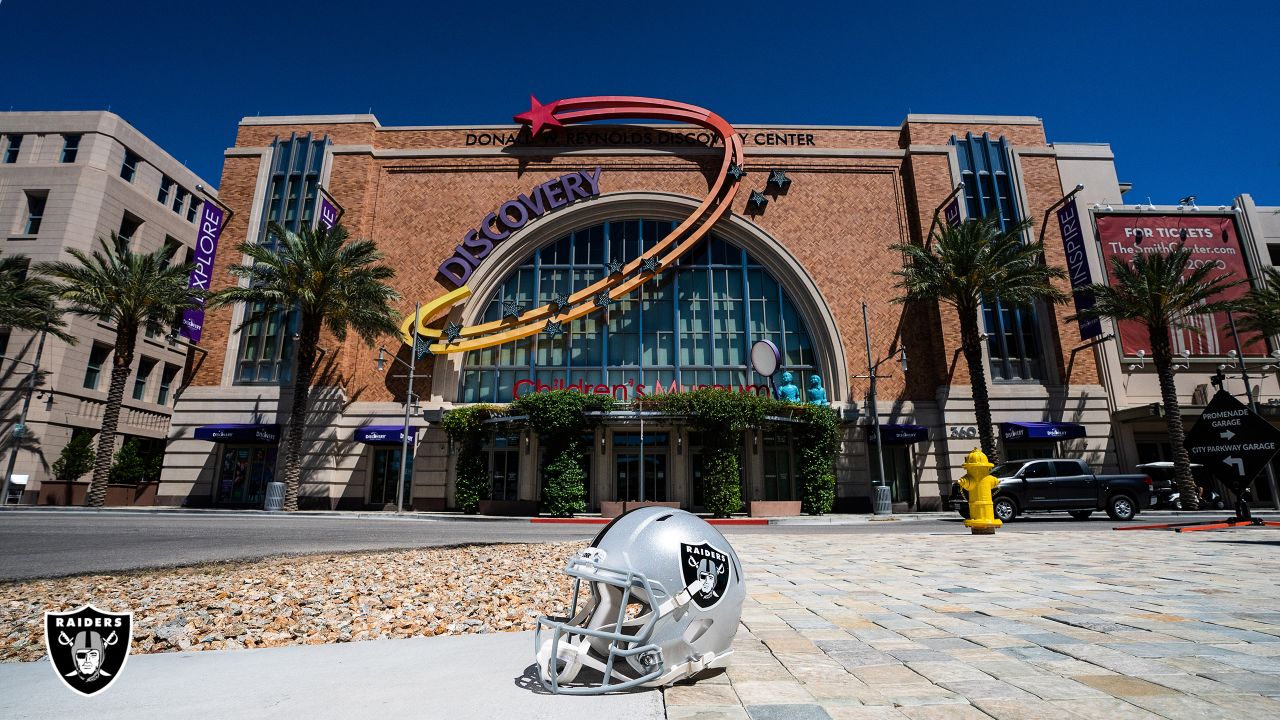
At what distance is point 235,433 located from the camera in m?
24.2

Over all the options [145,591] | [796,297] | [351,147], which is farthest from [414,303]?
[145,591]

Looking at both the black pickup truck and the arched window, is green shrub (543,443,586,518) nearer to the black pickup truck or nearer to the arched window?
the arched window

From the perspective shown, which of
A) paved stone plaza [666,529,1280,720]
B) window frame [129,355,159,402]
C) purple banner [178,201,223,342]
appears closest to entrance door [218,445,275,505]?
purple banner [178,201,223,342]

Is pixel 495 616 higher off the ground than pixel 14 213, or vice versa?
pixel 14 213

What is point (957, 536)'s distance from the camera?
39.9ft

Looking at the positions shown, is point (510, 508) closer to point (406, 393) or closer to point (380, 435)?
point (380, 435)

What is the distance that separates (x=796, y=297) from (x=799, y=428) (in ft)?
22.9

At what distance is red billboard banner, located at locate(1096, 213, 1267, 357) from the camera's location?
86.4 feet

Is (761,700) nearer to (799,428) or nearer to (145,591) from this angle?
(145,591)

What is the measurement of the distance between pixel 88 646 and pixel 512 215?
27435 millimetres

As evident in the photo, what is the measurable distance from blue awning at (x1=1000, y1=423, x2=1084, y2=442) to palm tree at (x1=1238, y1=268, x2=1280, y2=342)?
7.71 m

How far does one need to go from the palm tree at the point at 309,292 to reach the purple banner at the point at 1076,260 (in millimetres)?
29310

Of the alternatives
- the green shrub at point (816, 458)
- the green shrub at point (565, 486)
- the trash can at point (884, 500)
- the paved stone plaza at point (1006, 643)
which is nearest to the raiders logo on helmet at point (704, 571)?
the paved stone plaza at point (1006, 643)

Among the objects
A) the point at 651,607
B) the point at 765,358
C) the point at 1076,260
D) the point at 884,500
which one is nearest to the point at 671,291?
the point at 765,358
